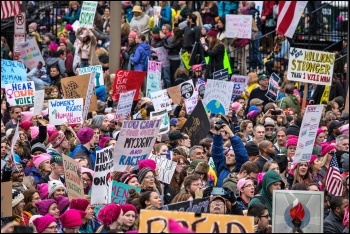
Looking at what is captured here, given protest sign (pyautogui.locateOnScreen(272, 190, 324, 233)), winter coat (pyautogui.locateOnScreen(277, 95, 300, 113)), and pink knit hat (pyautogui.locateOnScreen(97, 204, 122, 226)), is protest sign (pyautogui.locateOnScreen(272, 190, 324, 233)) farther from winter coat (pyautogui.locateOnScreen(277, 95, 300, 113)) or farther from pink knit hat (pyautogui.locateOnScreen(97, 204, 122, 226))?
winter coat (pyautogui.locateOnScreen(277, 95, 300, 113))

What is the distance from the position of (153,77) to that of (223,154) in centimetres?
863

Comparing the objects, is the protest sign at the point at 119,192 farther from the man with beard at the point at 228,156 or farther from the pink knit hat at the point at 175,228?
the pink knit hat at the point at 175,228

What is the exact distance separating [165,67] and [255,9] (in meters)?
3.93

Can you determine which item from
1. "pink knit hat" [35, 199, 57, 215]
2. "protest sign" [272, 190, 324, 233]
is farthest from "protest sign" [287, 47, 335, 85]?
"protest sign" [272, 190, 324, 233]

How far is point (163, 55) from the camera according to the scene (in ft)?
103

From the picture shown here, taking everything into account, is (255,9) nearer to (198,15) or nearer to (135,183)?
(198,15)

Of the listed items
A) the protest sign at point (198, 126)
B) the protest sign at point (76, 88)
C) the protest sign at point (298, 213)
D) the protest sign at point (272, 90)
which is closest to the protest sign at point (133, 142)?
the protest sign at point (198, 126)

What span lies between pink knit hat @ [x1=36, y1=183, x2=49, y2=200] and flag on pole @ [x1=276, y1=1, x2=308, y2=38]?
12.7 metres

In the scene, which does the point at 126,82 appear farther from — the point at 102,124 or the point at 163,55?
the point at 163,55

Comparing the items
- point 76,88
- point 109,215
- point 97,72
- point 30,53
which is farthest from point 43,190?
point 30,53

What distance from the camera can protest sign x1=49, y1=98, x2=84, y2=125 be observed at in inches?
896

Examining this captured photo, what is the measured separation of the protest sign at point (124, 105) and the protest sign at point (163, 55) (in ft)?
23.7

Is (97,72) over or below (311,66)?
below

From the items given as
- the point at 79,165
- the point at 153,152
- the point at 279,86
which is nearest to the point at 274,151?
the point at 153,152
